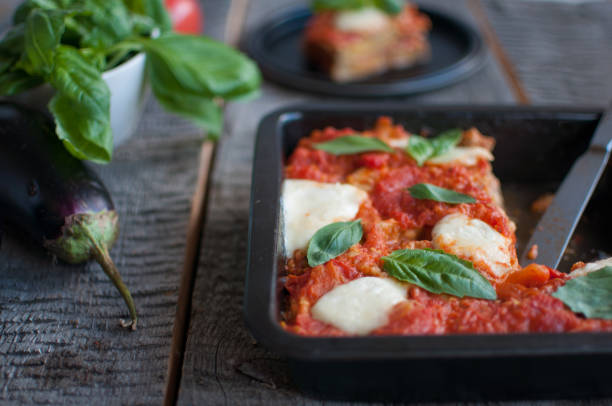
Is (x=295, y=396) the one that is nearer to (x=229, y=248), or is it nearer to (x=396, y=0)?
(x=229, y=248)

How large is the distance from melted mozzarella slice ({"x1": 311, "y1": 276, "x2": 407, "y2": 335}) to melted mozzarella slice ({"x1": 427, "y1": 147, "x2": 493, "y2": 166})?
2.21 ft

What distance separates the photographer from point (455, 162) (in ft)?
6.69

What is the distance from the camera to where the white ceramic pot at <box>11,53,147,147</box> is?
2.23 metres

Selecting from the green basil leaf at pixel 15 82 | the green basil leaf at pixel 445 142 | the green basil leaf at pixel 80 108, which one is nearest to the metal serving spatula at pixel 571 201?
the green basil leaf at pixel 445 142

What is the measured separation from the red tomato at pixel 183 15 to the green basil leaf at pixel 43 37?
4.71ft

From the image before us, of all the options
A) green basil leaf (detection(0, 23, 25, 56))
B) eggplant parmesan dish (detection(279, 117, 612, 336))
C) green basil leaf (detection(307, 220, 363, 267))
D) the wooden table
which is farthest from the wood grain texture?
green basil leaf (detection(0, 23, 25, 56))

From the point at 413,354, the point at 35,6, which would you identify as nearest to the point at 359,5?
the point at 35,6

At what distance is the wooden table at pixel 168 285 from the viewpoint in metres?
1.61

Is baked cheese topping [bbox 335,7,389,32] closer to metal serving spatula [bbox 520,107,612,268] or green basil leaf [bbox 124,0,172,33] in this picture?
green basil leaf [bbox 124,0,172,33]

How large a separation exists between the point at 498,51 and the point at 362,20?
0.90m

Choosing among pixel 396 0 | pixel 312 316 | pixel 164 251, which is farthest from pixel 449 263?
pixel 396 0

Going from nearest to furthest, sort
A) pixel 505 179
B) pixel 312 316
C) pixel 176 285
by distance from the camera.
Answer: pixel 312 316 < pixel 176 285 < pixel 505 179

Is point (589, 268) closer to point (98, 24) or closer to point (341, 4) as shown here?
point (98, 24)

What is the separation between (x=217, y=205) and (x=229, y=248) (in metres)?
0.30
